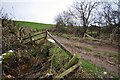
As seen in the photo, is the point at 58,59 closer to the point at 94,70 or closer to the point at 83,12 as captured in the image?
the point at 94,70

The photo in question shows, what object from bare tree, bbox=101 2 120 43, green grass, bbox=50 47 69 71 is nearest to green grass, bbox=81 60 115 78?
green grass, bbox=50 47 69 71

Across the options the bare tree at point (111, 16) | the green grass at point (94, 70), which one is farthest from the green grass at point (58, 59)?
the bare tree at point (111, 16)

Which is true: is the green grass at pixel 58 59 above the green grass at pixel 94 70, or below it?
above

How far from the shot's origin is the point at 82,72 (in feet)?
28.6

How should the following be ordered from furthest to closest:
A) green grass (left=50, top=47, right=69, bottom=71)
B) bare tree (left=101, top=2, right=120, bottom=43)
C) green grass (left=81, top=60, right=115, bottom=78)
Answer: bare tree (left=101, top=2, right=120, bottom=43) < green grass (left=81, top=60, right=115, bottom=78) < green grass (left=50, top=47, right=69, bottom=71)

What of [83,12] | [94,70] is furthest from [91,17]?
[94,70]

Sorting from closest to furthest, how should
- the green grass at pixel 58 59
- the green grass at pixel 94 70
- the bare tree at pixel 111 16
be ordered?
the green grass at pixel 58 59 → the green grass at pixel 94 70 → the bare tree at pixel 111 16

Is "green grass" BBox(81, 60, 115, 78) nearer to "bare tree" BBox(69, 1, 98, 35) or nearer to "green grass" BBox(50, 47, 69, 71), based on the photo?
"green grass" BBox(50, 47, 69, 71)

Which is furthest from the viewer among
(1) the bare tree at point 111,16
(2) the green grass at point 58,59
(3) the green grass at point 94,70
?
(1) the bare tree at point 111,16

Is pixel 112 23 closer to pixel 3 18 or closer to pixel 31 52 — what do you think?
pixel 3 18

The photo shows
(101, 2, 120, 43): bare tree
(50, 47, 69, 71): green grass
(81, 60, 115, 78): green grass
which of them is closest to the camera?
(50, 47, 69, 71): green grass

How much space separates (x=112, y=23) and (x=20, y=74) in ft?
65.8

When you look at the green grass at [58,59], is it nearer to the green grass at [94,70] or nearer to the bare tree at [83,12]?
the green grass at [94,70]

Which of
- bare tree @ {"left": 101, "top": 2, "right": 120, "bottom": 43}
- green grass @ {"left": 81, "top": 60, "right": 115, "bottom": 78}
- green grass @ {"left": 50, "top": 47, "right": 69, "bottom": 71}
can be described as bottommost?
green grass @ {"left": 81, "top": 60, "right": 115, "bottom": 78}
